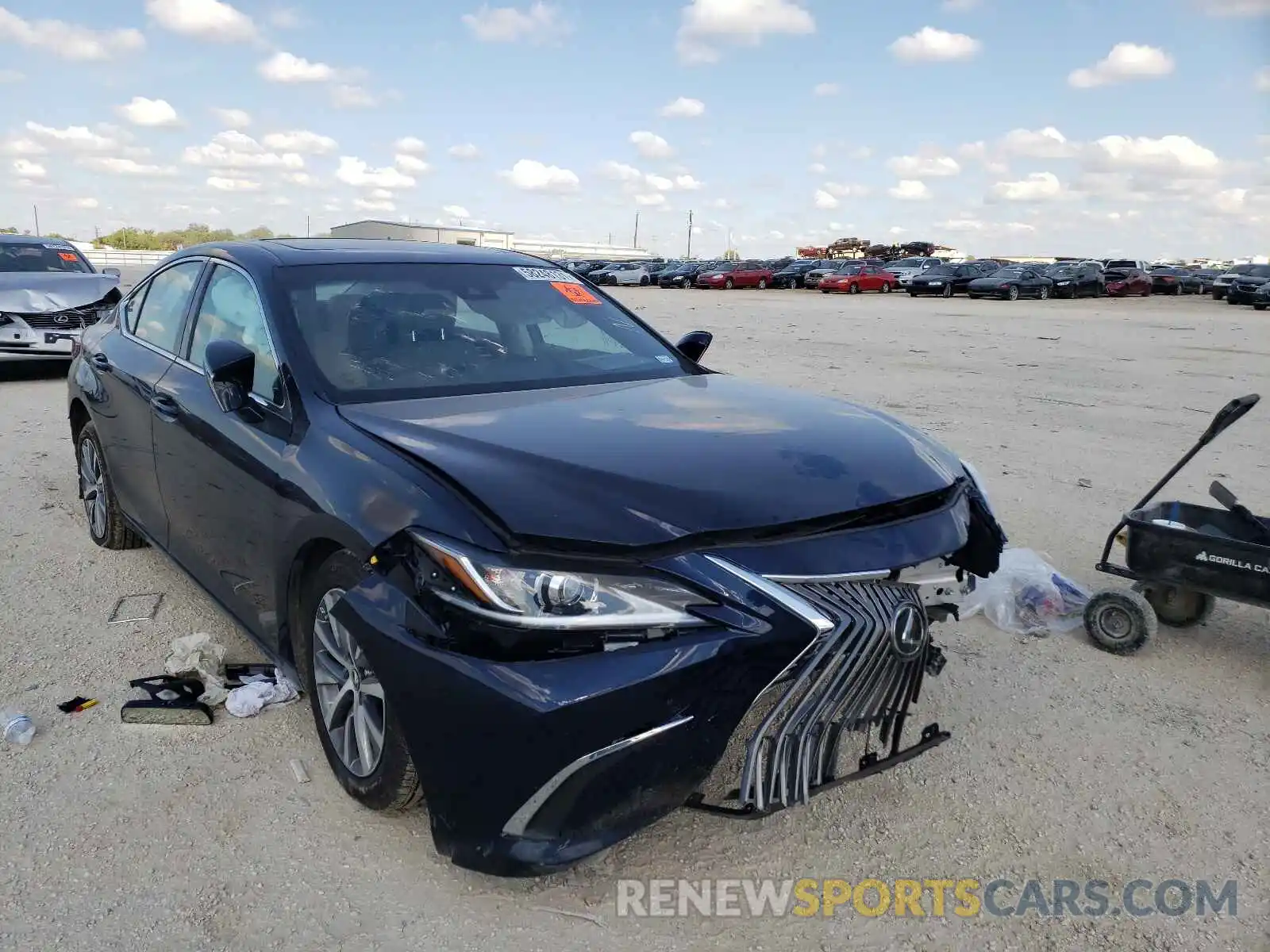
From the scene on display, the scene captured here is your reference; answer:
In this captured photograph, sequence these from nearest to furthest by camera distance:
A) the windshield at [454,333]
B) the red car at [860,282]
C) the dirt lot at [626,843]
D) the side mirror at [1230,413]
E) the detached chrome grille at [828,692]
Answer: the detached chrome grille at [828,692] → the dirt lot at [626,843] → the windshield at [454,333] → the side mirror at [1230,413] → the red car at [860,282]

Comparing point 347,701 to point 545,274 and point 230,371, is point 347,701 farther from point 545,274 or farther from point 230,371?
point 545,274

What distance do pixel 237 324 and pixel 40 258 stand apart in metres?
10.2

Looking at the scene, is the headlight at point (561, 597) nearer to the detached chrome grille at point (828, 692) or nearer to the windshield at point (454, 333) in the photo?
the detached chrome grille at point (828, 692)

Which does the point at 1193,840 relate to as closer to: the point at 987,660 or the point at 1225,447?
the point at 987,660

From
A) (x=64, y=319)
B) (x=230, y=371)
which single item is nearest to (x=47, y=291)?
(x=64, y=319)

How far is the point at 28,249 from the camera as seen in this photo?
1190cm

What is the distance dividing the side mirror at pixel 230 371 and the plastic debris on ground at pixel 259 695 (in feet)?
3.09

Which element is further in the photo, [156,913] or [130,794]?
[130,794]

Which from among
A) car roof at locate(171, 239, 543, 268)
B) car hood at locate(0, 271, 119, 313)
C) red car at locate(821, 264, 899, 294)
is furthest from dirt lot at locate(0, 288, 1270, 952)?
red car at locate(821, 264, 899, 294)

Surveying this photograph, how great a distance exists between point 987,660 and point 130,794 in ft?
10.2

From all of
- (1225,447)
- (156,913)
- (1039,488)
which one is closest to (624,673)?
(156,913)

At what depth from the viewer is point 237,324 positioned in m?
3.66

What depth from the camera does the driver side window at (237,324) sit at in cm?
328

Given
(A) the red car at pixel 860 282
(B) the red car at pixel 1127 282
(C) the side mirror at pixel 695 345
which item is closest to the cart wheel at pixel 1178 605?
(C) the side mirror at pixel 695 345
